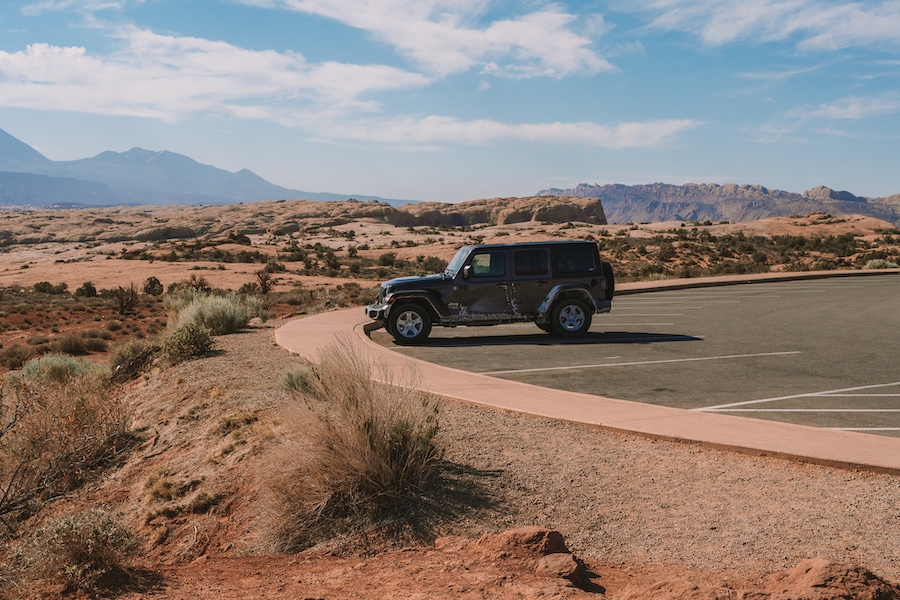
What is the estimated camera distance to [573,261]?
51.5 ft

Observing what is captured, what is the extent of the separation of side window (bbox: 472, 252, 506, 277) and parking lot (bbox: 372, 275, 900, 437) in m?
1.46

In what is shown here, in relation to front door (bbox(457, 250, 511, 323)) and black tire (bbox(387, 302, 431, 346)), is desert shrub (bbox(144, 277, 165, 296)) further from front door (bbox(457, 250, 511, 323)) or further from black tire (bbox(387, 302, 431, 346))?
front door (bbox(457, 250, 511, 323))

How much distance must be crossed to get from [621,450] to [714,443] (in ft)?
3.10

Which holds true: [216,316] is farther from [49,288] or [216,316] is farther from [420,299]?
[49,288]

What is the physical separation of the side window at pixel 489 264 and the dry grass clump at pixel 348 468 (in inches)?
325

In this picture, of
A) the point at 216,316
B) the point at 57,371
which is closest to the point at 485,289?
the point at 216,316

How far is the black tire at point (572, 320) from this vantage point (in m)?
15.7

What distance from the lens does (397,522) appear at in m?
6.52

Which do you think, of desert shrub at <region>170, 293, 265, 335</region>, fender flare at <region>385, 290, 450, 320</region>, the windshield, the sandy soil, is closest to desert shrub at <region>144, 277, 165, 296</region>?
desert shrub at <region>170, 293, 265, 335</region>

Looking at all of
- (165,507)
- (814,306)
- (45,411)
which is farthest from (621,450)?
(814,306)

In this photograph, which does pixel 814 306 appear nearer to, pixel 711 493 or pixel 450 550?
pixel 711 493

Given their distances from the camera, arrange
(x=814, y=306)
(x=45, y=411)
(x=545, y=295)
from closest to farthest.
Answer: (x=45, y=411), (x=545, y=295), (x=814, y=306)

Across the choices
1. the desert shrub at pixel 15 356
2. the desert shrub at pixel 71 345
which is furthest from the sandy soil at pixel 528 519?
the desert shrub at pixel 71 345

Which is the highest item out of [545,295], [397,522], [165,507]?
[545,295]
